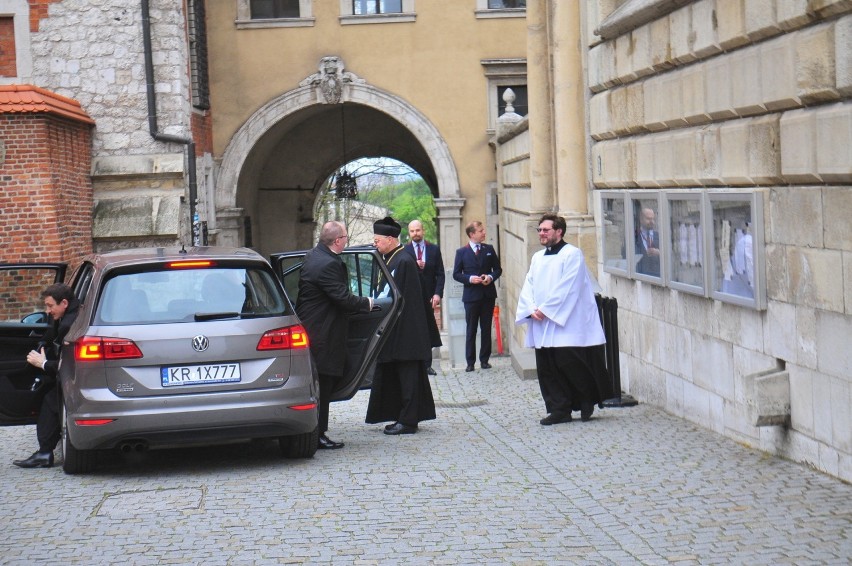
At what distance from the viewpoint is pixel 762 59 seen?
27.1ft

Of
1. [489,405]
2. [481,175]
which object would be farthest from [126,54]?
[489,405]

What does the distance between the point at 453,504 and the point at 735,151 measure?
3.18 meters

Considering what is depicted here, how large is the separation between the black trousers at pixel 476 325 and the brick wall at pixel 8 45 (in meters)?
10.5

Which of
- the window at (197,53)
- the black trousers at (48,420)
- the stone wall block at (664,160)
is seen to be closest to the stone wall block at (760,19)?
the stone wall block at (664,160)

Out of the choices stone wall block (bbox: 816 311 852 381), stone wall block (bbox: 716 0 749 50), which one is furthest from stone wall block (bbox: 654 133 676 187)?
stone wall block (bbox: 816 311 852 381)

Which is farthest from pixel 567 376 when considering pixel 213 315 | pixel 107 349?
pixel 107 349

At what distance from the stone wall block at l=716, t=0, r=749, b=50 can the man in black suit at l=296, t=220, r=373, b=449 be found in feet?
10.2

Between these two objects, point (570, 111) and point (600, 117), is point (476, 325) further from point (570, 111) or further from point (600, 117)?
point (600, 117)

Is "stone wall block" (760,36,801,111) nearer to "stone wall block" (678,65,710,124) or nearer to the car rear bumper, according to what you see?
"stone wall block" (678,65,710,124)

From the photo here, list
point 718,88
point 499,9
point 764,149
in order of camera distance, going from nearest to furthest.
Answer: point 764,149
point 718,88
point 499,9

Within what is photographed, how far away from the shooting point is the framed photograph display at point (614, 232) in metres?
11.9

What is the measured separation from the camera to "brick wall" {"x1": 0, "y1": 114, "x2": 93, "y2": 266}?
65.3 ft

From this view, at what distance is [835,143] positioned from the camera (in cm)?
721

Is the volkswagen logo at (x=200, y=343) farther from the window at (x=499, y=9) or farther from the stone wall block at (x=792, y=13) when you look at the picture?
the window at (x=499, y=9)
